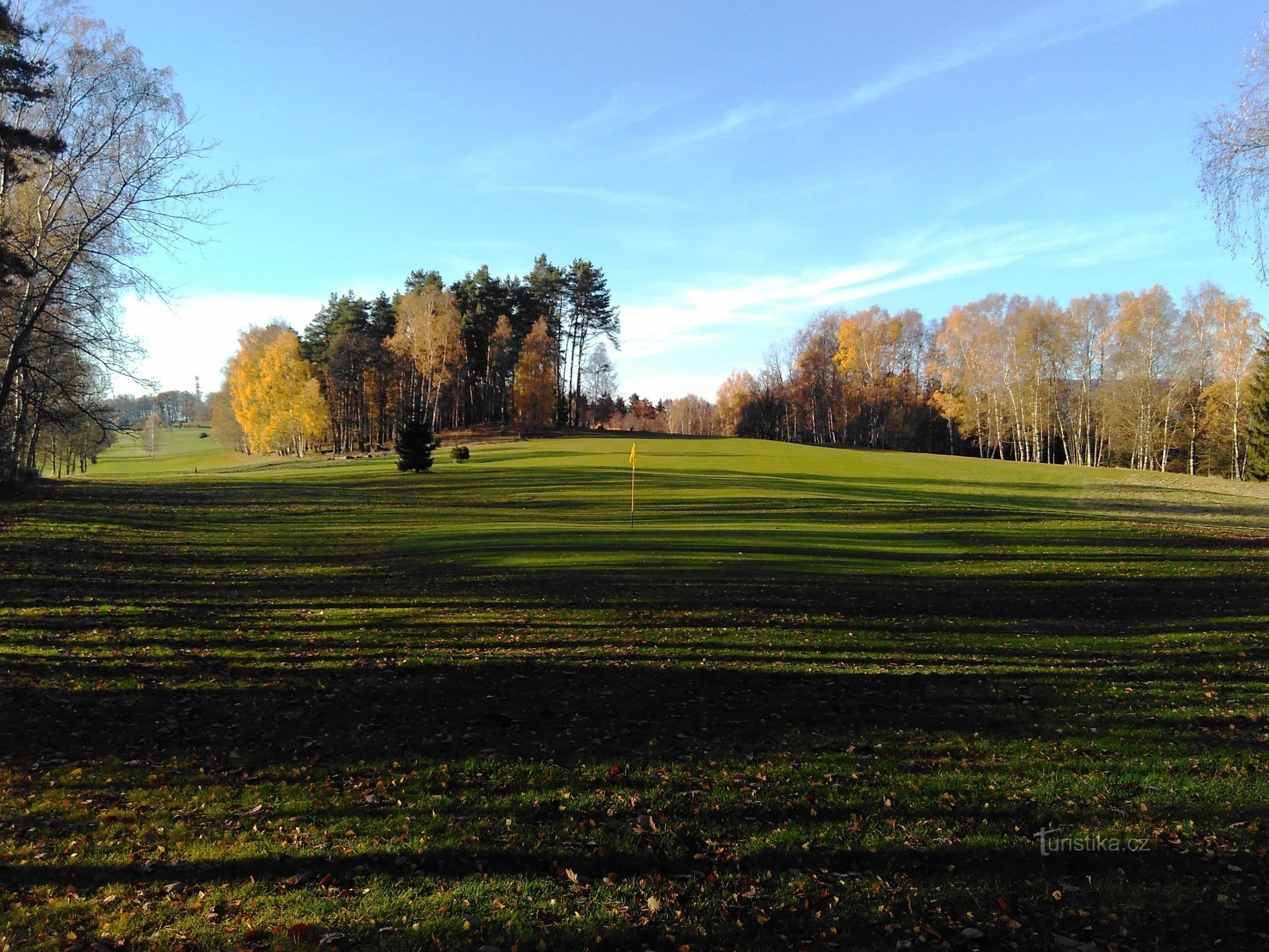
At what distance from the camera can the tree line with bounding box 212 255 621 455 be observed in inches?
2643

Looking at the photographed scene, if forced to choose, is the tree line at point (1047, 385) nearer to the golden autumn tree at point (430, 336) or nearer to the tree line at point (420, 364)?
the tree line at point (420, 364)

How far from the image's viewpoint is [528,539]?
2094cm

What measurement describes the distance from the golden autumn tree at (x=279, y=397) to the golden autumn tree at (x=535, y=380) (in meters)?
19.3

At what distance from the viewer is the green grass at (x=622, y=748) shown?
14.8 ft

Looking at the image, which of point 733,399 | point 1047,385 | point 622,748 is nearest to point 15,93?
point 622,748

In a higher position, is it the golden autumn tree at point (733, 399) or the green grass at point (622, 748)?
the golden autumn tree at point (733, 399)

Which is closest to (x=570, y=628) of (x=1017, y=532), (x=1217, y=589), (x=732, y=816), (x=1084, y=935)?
(x=732, y=816)

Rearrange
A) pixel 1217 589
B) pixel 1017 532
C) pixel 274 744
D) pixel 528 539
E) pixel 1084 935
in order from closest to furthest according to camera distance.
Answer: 1. pixel 1084 935
2. pixel 274 744
3. pixel 1217 589
4. pixel 528 539
5. pixel 1017 532

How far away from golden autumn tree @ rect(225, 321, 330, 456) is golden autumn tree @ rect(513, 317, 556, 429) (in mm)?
19312

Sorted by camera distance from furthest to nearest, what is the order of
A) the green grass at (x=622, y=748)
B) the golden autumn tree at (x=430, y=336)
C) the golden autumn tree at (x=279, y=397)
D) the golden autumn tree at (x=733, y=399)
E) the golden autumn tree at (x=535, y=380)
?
the golden autumn tree at (x=733, y=399) → the golden autumn tree at (x=535, y=380) → the golden autumn tree at (x=279, y=397) → the golden autumn tree at (x=430, y=336) → the green grass at (x=622, y=748)

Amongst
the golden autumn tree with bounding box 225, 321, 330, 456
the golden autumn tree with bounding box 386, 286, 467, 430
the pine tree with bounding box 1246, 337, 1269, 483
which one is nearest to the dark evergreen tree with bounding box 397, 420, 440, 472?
the golden autumn tree with bounding box 386, 286, 467, 430

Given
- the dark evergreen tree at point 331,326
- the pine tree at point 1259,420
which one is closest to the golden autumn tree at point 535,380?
the dark evergreen tree at point 331,326

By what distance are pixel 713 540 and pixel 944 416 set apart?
214 ft

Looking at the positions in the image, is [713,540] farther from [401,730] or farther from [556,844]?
[556,844]
